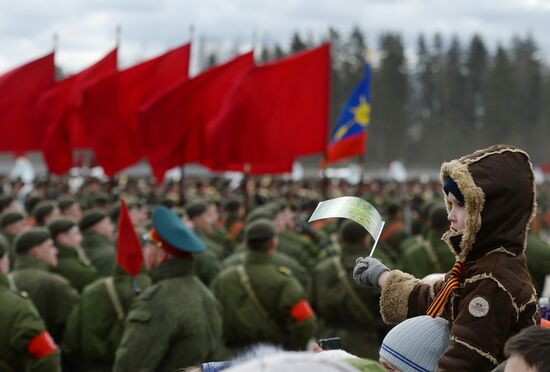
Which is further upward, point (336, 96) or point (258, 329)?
point (336, 96)

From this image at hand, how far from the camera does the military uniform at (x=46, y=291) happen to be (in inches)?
263

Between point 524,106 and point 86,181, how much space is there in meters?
50.9

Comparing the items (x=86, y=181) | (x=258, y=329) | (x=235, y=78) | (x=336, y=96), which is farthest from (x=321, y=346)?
(x=336, y=96)

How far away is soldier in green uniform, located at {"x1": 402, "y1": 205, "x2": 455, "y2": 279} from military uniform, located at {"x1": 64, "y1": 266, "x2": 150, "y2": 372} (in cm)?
318

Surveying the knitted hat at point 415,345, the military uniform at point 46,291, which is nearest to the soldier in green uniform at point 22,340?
the military uniform at point 46,291

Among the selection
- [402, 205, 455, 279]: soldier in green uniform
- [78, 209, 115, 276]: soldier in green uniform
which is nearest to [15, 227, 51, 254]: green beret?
[78, 209, 115, 276]: soldier in green uniform

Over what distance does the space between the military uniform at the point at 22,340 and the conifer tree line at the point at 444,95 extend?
5580 cm

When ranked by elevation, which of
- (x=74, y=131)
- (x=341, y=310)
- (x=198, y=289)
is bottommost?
(x=341, y=310)

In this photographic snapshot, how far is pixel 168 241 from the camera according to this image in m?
5.22

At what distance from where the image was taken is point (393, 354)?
2.69 meters

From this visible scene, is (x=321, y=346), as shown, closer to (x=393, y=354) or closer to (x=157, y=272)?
(x=393, y=354)

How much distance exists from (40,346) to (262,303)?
2.10 metres

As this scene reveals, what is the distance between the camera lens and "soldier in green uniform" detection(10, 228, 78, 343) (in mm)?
6691

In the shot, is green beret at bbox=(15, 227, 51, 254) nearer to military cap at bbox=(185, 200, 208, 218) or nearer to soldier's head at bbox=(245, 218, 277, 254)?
soldier's head at bbox=(245, 218, 277, 254)
